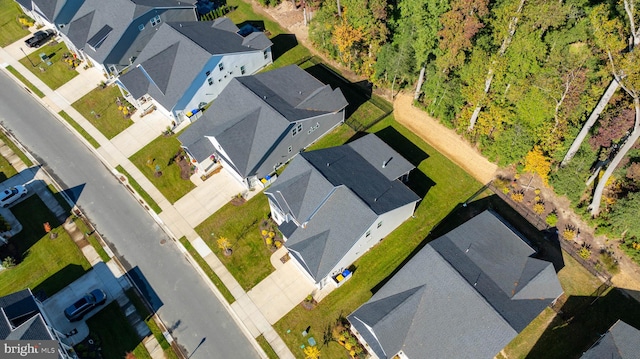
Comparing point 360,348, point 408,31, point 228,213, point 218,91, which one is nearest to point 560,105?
point 408,31

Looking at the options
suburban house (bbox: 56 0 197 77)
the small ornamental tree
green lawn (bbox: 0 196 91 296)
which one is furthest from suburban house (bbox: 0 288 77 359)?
suburban house (bbox: 56 0 197 77)

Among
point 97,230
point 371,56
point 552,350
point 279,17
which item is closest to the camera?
point 552,350

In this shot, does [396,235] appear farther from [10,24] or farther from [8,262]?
[10,24]

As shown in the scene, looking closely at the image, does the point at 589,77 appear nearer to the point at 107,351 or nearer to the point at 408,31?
the point at 408,31

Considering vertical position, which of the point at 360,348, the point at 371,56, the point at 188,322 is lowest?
the point at 360,348

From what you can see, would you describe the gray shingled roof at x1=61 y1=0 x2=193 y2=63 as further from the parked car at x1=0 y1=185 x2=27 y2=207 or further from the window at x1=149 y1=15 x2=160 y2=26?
the parked car at x1=0 y1=185 x2=27 y2=207

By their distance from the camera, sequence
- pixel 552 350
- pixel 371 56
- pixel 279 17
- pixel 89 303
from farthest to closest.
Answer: pixel 279 17 → pixel 371 56 → pixel 89 303 → pixel 552 350

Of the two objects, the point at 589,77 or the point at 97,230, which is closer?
the point at 589,77

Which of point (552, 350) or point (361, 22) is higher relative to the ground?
point (361, 22)
